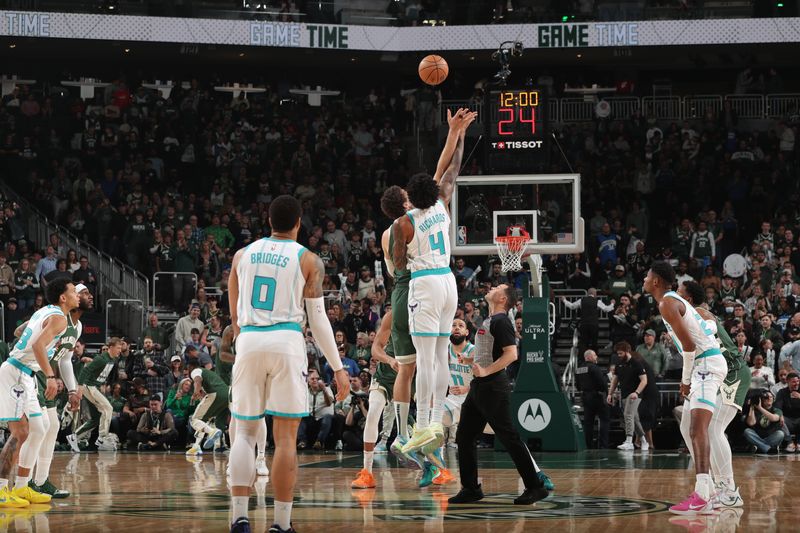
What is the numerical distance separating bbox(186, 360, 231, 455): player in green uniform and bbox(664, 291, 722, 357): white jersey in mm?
9534

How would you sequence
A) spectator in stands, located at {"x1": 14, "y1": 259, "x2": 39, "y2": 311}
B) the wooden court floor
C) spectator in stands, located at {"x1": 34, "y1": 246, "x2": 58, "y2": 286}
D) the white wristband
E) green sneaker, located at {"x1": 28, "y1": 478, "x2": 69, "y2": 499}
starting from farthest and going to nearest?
spectator in stands, located at {"x1": 34, "y1": 246, "x2": 58, "y2": 286}, spectator in stands, located at {"x1": 14, "y1": 259, "x2": 39, "y2": 311}, green sneaker, located at {"x1": 28, "y1": 478, "x2": 69, "y2": 499}, the white wristband, the wooden court floor

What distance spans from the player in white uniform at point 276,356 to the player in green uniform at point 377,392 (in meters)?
3.47

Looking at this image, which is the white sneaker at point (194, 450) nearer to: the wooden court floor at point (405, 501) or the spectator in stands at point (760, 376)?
the wooden court floor at point (405, 501)

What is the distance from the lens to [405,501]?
10461 millimetres

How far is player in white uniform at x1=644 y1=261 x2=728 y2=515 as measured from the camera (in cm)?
1005

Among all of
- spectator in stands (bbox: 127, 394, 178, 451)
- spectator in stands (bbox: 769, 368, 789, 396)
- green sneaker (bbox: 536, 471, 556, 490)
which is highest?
spectator in stands (bbox: 769, 368, 789, 396)

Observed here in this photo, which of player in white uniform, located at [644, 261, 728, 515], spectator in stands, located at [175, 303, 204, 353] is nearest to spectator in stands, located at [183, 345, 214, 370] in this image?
spectator in stands, located at [175, 303, 204, 353]

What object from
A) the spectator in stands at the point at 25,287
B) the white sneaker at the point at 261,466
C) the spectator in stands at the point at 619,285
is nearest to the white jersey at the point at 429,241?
the white sneaker at the point at 261,466

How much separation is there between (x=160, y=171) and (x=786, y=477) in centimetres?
1972

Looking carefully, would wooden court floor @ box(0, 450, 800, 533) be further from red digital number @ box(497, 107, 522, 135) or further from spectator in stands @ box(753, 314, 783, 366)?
red digital number @ box(497, 107, 522, 135)

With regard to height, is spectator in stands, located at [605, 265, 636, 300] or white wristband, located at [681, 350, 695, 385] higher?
spectator in stands, located at [605, 265, 636, 300]

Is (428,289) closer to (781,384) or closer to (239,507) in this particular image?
(239,507)

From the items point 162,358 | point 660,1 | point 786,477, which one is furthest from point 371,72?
point 786,477

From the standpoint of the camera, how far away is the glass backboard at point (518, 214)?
17891 millimetres
